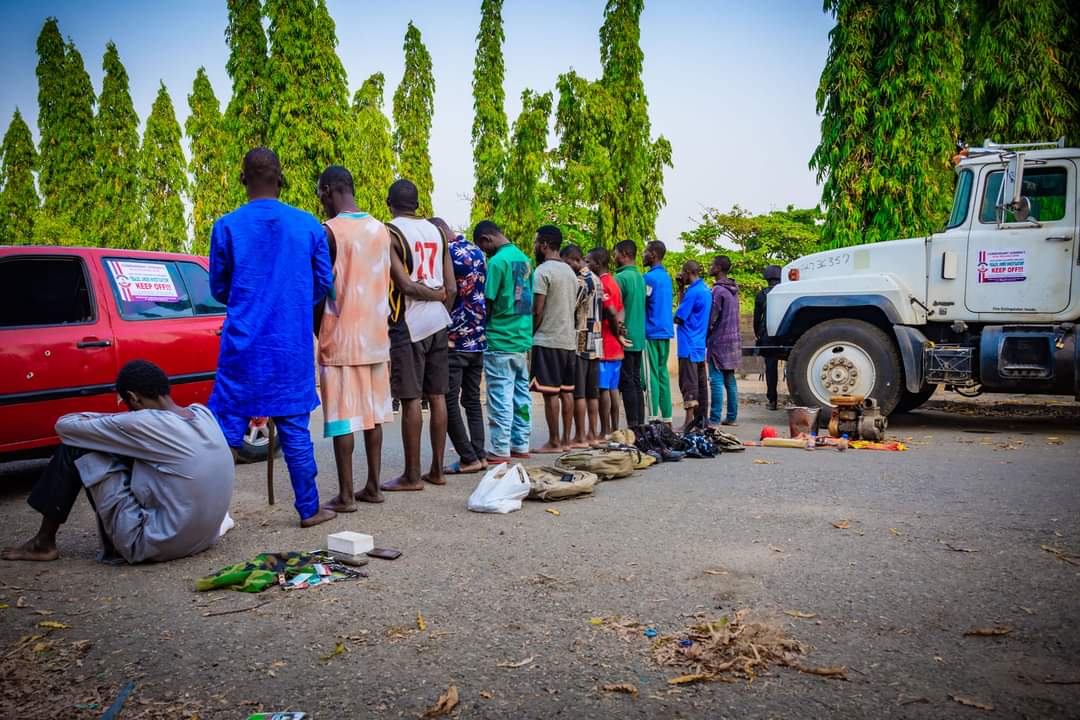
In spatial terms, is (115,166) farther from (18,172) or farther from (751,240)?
(751,240)

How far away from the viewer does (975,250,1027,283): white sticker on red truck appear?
861 cm

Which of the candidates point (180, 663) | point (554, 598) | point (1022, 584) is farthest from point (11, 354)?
point (1022, 584)

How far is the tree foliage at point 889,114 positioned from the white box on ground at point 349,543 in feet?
40.5

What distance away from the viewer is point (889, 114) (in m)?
13.6

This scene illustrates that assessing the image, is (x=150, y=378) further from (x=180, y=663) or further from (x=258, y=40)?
(x=258, y=40)

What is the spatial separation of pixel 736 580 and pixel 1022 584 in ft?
4.27

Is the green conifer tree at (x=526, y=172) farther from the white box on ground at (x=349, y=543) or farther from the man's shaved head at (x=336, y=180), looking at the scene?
the white box on ground at (x=349, y=543)

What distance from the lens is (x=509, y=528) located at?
475 centimetres

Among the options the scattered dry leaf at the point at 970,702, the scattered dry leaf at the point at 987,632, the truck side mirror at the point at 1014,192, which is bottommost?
the scattered dry leaf at the point at 970,702

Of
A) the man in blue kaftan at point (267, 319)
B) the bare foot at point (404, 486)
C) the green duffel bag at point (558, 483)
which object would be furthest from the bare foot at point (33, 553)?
the green duffel bag at point (558, 483)

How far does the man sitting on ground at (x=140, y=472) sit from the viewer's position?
12.7ft

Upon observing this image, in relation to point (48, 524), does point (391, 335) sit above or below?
above

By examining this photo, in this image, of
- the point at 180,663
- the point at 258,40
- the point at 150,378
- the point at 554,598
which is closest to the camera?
the point at 180,663

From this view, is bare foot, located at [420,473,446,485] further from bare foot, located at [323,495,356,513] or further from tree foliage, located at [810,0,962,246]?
tree foliage, located at [810,0,962,246]
